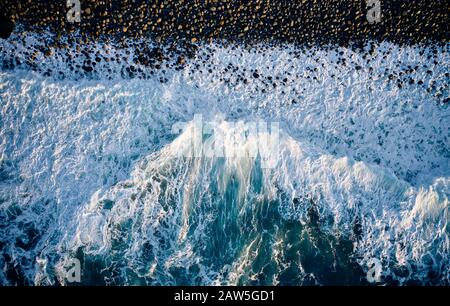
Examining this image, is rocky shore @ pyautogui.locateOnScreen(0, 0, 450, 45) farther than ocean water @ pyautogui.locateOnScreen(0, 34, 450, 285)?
Yes

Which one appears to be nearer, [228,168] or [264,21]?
[228,168]

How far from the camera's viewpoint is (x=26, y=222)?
21.4 feet

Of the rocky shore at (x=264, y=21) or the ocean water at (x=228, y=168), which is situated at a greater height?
the rocky shore at (x=264, y=21)

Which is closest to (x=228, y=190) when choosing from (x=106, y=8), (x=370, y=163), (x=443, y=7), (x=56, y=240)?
(x=370, y=163)

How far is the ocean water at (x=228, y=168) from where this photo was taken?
251 inches

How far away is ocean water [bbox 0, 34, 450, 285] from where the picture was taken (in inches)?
251

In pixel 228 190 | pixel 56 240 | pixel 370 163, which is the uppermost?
pixel 370 163

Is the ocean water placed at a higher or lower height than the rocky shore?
lower

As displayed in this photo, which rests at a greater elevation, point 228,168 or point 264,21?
point 264,21

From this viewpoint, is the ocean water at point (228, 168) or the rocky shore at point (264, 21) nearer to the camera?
the ocean water at point (228, 168)

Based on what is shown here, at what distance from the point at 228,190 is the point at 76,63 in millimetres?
4260

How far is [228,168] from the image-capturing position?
6695mm
